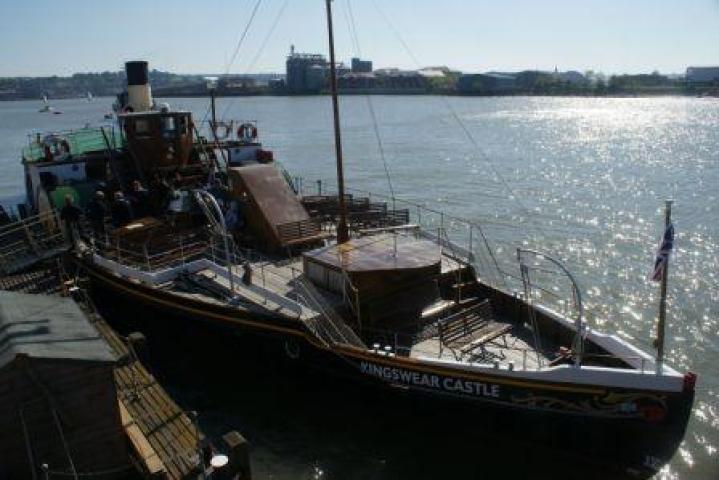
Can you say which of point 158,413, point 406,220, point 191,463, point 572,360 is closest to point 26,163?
point 406,220

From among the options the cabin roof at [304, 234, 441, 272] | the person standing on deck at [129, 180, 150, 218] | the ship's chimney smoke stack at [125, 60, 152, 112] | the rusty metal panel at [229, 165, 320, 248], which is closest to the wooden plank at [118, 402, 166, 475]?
the cabin roof at [304, 234, 441, 272]

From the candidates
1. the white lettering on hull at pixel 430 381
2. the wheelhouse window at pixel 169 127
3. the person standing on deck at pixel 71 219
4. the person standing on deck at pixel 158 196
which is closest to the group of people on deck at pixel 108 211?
the person standing on deck at pixel 71 219

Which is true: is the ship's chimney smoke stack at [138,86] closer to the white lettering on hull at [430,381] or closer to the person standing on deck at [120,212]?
the person standing on deck at [120,212]

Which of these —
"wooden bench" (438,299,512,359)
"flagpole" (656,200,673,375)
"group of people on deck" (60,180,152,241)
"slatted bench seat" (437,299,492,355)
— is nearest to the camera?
"flagpole" (656,200,673,375)

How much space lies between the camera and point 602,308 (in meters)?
25.1

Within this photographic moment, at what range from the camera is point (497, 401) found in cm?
1416

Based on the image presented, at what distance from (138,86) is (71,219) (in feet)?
36.1

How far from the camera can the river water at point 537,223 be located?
1608 cm

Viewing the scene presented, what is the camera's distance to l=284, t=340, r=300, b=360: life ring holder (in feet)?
54.7

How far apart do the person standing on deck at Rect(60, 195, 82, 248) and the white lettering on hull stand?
38.2ft

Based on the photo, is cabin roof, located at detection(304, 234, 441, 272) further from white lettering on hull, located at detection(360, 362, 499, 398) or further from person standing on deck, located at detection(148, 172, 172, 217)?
person standing on deck, located at detection(148, 172, 172, 217)

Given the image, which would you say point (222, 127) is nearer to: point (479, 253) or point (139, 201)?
point (139, 201)

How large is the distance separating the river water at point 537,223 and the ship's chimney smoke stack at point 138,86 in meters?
16.1

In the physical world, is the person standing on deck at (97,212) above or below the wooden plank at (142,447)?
above
